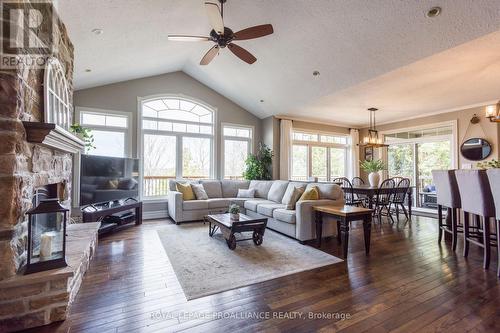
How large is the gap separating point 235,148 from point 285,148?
1419 millimetres

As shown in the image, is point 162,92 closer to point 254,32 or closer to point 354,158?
point 254,32

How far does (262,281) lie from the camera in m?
2.42

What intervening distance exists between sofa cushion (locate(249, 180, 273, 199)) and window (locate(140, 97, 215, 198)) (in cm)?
134

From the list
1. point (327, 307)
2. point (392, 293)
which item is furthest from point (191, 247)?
point (392, 293)

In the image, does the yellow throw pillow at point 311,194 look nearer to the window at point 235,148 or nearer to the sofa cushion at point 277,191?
the sofa cushion at point 277,191

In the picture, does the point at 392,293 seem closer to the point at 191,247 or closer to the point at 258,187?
the point at 191,247

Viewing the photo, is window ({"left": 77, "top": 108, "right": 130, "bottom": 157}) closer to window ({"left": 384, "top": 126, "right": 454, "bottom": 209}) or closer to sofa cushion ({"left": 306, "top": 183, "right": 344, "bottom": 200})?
sofa cushion ({"left": 306, "top": 183, "right": 344, "bottom": 200})

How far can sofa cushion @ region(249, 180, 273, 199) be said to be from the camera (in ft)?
18.5

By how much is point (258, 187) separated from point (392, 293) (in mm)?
3940

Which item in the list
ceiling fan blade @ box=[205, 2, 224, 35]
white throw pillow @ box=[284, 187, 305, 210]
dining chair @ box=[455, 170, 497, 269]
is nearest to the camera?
ceiling fan blade @ box=[205, 2, 224, 35]

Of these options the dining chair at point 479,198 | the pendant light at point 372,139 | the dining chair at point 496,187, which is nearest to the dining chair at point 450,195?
the dining chair at point 479,198

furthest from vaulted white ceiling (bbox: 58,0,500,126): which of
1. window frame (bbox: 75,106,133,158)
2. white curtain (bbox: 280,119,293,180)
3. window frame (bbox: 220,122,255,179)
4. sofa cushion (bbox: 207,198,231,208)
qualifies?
sofa cushion (bbox: 207,198,231,208)

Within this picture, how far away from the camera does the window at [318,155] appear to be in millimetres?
7195

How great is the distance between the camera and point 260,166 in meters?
6.52
